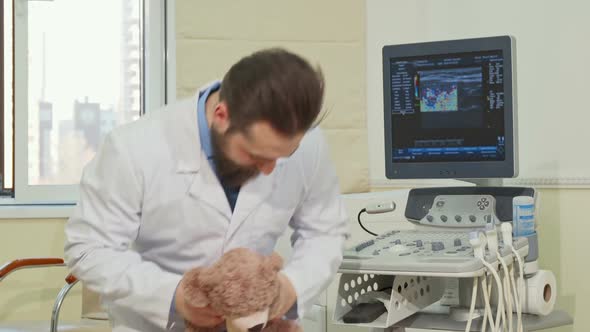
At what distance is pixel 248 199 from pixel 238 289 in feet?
0.89

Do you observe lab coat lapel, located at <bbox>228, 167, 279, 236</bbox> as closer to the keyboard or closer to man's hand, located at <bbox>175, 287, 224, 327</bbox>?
man's hand, located at <bbox>175, 287, 224, 327</bbox>

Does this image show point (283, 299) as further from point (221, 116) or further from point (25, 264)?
point (25, 264)

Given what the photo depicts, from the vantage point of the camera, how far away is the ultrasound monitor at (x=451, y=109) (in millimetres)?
2107

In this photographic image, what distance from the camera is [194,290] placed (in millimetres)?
1297

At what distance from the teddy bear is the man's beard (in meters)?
0.17

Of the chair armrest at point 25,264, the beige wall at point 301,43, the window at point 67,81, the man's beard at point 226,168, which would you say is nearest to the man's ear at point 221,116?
the man's beard at point 226,168

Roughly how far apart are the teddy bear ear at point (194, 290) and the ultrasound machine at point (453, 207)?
572mm

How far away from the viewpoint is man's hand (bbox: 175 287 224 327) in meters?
1.31

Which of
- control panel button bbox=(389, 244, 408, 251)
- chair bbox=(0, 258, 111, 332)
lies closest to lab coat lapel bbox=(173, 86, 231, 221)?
control panel button bbox=(389, 244, 408, 251)

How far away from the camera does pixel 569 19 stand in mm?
2750

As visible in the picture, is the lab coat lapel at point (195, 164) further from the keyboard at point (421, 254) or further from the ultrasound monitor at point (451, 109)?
the ultrasound monitor at point (451, 109)

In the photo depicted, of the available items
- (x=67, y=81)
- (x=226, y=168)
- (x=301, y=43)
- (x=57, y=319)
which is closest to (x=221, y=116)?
(x=226, y=168)

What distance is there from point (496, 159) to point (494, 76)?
8.4 inches

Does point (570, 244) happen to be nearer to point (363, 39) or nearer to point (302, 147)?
point (363, 39)
